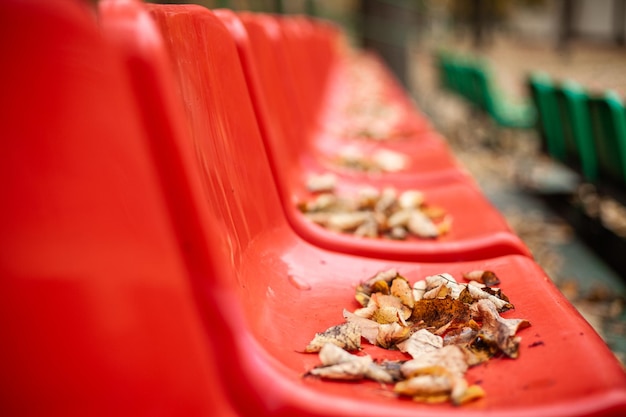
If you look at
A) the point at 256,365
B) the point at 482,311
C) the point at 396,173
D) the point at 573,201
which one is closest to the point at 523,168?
the point at 573,201

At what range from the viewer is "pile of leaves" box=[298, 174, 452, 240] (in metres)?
1.65

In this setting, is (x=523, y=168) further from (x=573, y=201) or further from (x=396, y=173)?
(x=396, y=173)

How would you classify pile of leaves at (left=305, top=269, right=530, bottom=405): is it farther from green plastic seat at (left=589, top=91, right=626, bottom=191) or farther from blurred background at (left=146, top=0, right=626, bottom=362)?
green plastic seat at (left=589, top=91, right=626, bottom=191)

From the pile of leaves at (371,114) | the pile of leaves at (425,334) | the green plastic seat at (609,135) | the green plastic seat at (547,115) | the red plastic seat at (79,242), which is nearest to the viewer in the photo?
the red plastic seat at (79,242)

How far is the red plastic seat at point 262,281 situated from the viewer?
2.49 feet

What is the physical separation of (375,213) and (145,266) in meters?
1.17

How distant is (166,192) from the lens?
2.45ft

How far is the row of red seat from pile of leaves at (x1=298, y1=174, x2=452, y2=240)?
53 centimetres

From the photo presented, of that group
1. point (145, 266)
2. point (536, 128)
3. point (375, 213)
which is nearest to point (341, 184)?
point (375, 213)

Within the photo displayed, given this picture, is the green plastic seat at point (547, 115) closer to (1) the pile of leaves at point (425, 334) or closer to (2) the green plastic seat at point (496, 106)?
(2) the green plastic seat at point (496, 106)

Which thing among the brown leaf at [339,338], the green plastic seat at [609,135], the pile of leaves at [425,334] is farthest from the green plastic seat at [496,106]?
the brown leaf at [339,338]

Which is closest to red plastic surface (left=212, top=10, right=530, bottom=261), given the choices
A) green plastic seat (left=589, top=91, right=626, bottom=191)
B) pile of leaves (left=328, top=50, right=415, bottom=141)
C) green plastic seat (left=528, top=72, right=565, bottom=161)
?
green plastic seat (left=589, top=91, right=626, bottom=191)

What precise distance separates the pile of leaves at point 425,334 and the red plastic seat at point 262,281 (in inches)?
0.9

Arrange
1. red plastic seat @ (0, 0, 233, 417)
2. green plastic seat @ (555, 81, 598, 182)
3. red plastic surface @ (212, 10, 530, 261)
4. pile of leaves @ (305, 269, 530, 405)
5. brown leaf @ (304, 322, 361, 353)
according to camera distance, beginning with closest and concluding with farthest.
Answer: red plastic seat @ (0, 0, 233, 417)
pile of leaves @ (305, 269, 530, 405)
brown leaf @ (304, 322, 361, 353)
red plastic surface @ (212, 10, 530, 261)
green plastic seat @ (555, 81, 598, 182)
